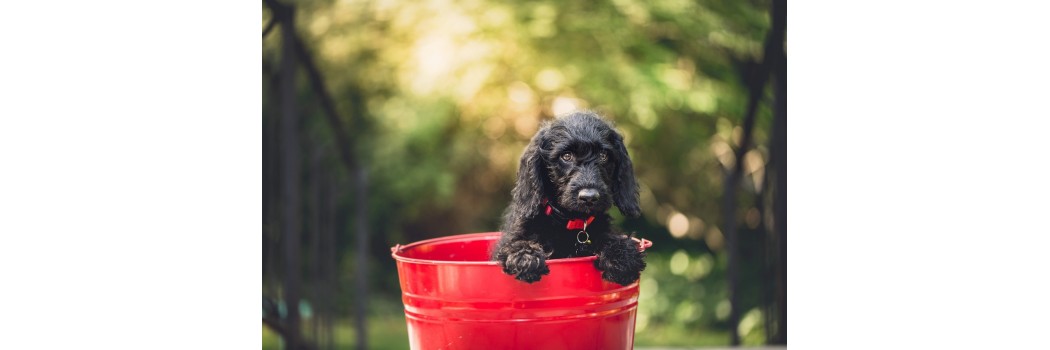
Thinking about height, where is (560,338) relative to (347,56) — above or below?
below

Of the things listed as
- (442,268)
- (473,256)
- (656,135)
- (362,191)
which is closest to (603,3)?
(656,135)

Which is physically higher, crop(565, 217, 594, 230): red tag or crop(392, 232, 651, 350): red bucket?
crop(565, 217, 594, 230): red tag

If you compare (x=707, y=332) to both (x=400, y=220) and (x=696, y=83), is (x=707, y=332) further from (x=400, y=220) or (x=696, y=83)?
(x=400, y=220)

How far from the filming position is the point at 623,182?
7.55 feet

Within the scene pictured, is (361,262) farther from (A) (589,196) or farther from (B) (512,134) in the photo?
(A) (589,196)

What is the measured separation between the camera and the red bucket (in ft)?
7.10

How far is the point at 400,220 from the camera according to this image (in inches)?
301

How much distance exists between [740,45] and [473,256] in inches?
116

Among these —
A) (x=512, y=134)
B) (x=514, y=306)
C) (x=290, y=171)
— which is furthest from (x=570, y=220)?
(x=512, y=134)

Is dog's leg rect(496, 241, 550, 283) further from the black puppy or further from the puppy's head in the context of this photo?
the puppy's head

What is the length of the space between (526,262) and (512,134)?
5.04 meters

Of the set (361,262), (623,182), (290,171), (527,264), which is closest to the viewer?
(527,264)

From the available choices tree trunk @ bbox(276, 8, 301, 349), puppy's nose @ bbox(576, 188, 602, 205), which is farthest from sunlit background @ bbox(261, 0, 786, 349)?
puppy's nose @ bbox(576, 188, 602, 205)

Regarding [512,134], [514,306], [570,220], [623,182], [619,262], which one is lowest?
[514,306]
